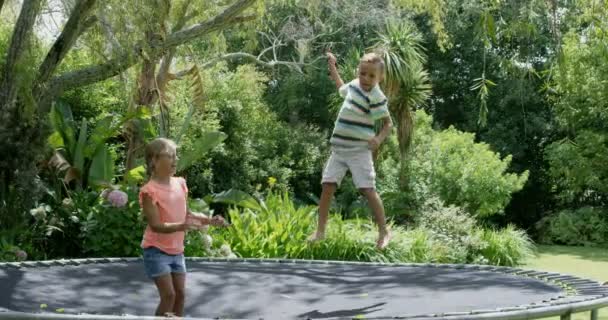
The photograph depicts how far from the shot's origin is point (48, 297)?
3732 millimetres

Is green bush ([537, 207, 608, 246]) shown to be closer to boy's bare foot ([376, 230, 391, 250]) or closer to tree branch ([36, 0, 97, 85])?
tree branch ([36, 0, 97, 85])

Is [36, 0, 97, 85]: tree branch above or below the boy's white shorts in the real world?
above

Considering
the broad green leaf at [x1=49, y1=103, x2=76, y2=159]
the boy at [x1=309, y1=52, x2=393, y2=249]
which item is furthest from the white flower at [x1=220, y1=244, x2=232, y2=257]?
the boy at [x1=309, y1=52, x2=393, y2=249]

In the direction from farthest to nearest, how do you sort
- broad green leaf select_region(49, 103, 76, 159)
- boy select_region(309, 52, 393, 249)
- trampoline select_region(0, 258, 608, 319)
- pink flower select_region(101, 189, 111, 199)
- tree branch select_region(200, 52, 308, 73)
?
tree branch select_region(200, 52, 308, 73) → broad green leaf select_region(49, 103, 76, 159) → pink flower select_region(101, 189, 111, 199) → boy select_region(309, 52, 393, 249) → trampoline select_region(0, 258, 608, 319)

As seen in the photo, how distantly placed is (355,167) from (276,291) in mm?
687

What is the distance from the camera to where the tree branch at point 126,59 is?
19.6 feet

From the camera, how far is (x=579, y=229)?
13.0m

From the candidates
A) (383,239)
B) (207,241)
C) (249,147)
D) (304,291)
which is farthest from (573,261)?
(304,291)

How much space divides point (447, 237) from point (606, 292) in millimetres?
4999

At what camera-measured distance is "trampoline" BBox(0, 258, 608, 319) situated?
3408mm

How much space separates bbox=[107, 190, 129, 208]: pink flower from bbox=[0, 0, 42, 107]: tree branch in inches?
37.1

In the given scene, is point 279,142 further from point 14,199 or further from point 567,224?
point 14,199

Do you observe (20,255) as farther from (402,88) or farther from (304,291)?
(402,88)

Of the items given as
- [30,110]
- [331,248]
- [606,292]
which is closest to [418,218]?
[331,248]
